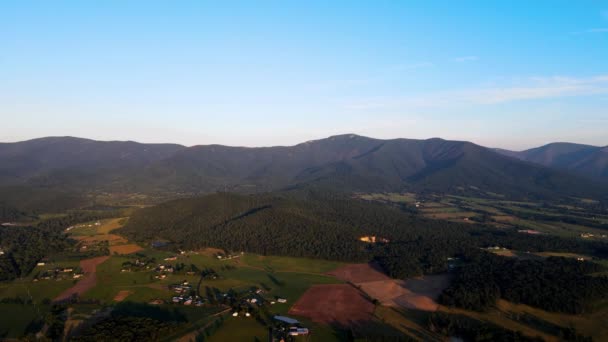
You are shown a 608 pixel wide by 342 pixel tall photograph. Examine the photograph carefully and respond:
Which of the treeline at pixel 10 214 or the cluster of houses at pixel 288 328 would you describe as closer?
the cluster of houses at pixel 288 328

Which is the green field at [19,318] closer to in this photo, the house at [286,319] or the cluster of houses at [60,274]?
the cluster of houses at [60,274]

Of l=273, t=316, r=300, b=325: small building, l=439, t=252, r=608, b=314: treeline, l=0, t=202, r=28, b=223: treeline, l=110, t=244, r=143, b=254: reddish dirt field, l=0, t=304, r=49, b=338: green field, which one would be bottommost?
l=0, t=304, r=49, b=338: green field

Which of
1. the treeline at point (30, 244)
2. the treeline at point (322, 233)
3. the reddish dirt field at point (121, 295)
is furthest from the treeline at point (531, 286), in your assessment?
the treeline at point (30, 244)

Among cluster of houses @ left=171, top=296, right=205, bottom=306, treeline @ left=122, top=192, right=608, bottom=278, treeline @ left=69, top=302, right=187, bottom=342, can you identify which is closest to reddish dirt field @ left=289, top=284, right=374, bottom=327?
treeline @ left=122, top=192, right=608, bottom=278

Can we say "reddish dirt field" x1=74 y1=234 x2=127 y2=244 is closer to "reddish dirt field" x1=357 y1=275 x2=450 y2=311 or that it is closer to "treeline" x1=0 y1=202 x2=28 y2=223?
"treeline" x1=0 y1=202 x2=28 y2=223

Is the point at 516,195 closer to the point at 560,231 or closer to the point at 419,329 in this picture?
the point at 560,231

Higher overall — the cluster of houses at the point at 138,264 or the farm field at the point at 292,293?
the cluster of houses at the point at 138,264

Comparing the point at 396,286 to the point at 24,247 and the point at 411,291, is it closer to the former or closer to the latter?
the point at 411,291
